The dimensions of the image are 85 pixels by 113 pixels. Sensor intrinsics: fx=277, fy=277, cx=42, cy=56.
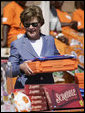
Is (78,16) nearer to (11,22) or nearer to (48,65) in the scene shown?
(11,22)

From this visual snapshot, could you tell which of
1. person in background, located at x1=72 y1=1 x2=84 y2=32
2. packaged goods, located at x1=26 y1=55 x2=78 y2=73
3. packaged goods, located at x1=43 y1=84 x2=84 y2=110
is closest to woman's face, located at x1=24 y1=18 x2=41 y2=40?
packaged goods, located at x1=26 y1=55 x2=78 y2=73

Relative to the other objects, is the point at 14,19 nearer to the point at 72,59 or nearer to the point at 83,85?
the point at 83,85

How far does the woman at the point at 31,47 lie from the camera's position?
2.37 metres

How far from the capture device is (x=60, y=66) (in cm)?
209

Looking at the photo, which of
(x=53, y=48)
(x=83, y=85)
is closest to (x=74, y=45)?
(x=83, y=85)

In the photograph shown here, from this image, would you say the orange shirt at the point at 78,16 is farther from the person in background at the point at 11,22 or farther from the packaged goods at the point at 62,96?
the packaged goods at the point at 62,96

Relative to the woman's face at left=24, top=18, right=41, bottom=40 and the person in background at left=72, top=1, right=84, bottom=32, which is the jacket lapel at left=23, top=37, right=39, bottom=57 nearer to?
the woman's face at left=24, top=18, right=41, bottom=40

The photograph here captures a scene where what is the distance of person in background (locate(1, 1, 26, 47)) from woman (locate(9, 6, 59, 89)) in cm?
170

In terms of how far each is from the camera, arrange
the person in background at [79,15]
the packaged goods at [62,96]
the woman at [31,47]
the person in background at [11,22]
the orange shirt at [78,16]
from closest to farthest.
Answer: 1. the packaged goods at [62,96]
2. the woman at [31,47]
3. the person in background at [11,22]
4. the person in background at [79,15]
5. the orange shirt at [78,16]

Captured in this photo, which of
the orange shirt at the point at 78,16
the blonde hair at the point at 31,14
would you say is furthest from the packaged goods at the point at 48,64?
the orange shirt at the point at 78,16

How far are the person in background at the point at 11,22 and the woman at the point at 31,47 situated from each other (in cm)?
170

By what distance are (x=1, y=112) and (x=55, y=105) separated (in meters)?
0.38

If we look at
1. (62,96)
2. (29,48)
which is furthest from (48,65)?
(29,48)

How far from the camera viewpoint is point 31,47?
2422mm
